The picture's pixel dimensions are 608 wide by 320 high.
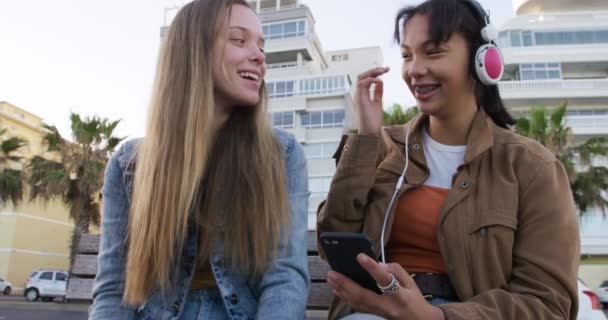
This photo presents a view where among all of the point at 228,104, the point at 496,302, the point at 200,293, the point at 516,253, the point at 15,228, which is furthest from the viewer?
the point at 15,228

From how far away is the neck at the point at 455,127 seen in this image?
197 centimetres

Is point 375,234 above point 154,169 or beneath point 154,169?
beneath

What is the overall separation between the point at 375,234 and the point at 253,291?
0.51m

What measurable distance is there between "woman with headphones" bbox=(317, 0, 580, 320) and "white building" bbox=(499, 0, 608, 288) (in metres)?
26.3

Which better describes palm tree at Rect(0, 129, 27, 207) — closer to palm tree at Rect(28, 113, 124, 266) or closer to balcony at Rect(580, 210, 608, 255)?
palm tree at Rect(28, 113, 124, 266)

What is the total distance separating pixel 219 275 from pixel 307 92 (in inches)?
1066

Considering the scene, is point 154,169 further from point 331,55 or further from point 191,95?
point 331,55

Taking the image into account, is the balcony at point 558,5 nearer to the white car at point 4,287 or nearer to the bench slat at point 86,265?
the white car at point 4,287

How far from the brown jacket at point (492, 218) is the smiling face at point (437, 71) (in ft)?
0.44

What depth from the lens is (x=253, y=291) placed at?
1816 millimetres

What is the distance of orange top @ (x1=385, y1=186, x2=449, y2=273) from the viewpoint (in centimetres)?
179

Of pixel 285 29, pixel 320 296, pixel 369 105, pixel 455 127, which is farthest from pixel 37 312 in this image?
pixel 285 29

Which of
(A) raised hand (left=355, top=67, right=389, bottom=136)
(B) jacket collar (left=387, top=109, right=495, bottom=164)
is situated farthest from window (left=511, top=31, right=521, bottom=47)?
(A) raised hand (left=355, top=67, right=389, bottom=136)

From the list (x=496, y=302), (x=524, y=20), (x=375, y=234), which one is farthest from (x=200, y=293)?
(x=524, y=20)
